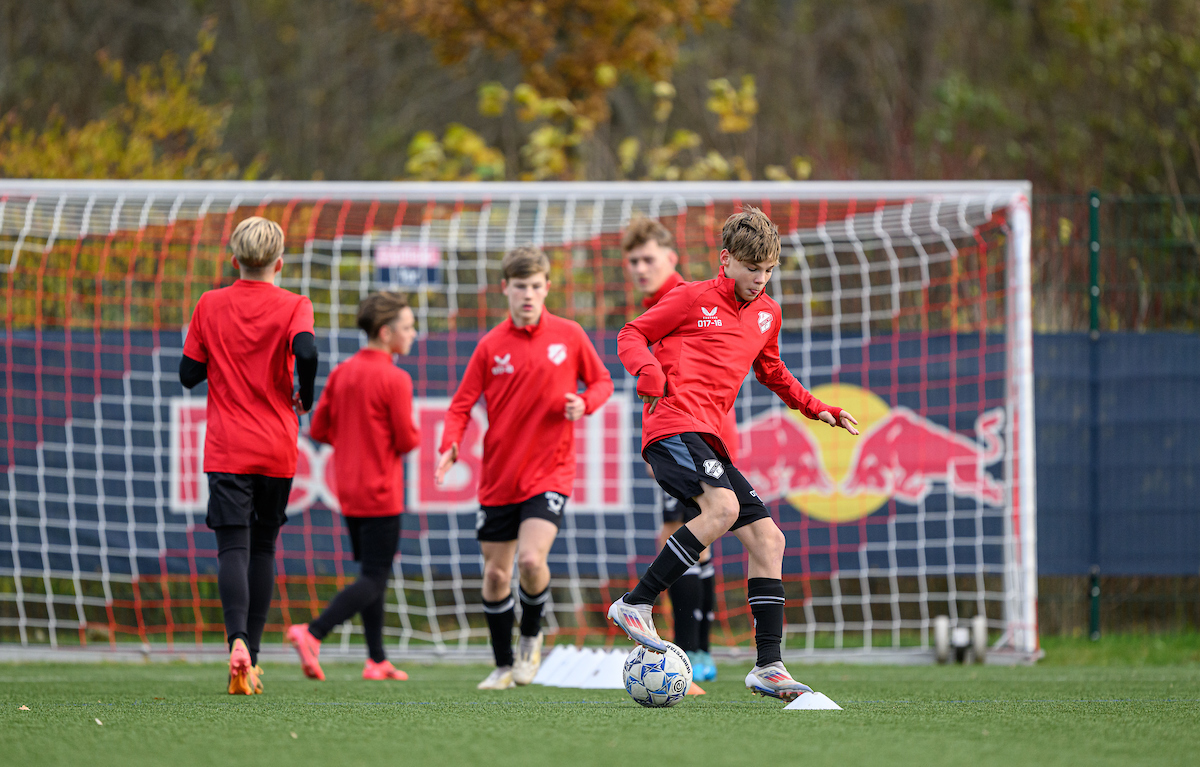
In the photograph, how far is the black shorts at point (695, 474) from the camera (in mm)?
3621

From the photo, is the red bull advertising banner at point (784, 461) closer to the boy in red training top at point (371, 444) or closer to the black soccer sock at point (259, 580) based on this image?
the boy in red training top at point (371, 444)

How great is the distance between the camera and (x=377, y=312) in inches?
205

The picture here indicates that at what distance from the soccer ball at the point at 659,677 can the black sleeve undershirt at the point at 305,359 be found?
1596 millimetres

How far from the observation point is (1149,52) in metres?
9.18

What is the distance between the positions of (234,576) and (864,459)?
148 inches

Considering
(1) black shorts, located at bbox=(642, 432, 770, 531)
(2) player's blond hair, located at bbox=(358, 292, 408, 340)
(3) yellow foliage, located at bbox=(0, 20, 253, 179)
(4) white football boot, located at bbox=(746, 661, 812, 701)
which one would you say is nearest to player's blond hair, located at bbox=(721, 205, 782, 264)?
(1) black shorts, located at bbox=(642, 432, 770, 531)

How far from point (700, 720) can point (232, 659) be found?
183cm

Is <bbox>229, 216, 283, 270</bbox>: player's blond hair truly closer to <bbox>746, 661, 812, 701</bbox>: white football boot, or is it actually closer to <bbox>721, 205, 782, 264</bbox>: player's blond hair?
<bbox>721, 205, 782, 264</bbox>: player's blond hair

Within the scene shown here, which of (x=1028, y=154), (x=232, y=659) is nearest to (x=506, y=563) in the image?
(x=232, y=659)

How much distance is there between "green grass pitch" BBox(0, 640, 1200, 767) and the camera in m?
2.62

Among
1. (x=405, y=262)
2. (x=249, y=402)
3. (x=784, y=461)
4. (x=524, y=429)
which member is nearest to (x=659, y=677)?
(x=524, y=429)

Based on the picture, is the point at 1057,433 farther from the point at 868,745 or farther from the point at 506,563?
the point at 868,745

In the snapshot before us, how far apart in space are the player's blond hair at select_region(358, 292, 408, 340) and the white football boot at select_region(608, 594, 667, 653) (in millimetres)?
2211

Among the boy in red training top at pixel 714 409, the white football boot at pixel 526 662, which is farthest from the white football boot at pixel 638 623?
the white football boot at pixel 526 662
